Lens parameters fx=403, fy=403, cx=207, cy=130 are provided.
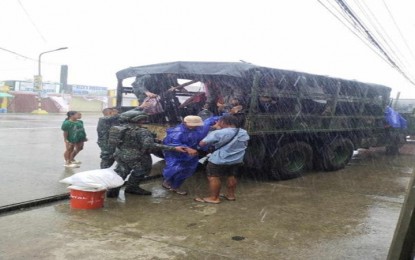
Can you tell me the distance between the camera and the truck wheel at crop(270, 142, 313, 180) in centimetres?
731

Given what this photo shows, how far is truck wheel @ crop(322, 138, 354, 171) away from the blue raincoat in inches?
139

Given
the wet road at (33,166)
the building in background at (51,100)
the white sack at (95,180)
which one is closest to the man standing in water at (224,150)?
the white sack at (95,180)

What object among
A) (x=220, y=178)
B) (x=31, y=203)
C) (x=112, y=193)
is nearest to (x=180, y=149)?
(x=220, y=178)

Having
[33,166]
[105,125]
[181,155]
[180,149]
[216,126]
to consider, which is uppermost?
[216,126]

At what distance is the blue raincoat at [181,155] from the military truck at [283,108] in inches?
33.7

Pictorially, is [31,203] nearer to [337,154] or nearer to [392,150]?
[337,154]

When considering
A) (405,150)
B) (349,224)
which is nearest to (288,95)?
(349,224)

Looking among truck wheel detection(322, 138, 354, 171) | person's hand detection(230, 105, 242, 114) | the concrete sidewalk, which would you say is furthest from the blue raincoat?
truck wheel detection(322, 138, 354, 171)

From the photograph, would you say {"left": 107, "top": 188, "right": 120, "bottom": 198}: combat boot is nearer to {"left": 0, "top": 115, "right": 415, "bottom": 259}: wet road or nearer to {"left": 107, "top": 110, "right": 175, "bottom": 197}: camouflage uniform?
{"left": 107, "top": 110, "right": 175, "bottom": 197}: camouflage uniform

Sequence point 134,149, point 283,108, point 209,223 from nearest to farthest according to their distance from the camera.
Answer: point 209,223
point 134,149
point 283,108

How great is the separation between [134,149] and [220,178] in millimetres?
1298

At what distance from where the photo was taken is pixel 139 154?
18.9 ft

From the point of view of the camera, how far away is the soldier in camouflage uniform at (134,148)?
18.6 ft

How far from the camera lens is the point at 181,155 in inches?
239
